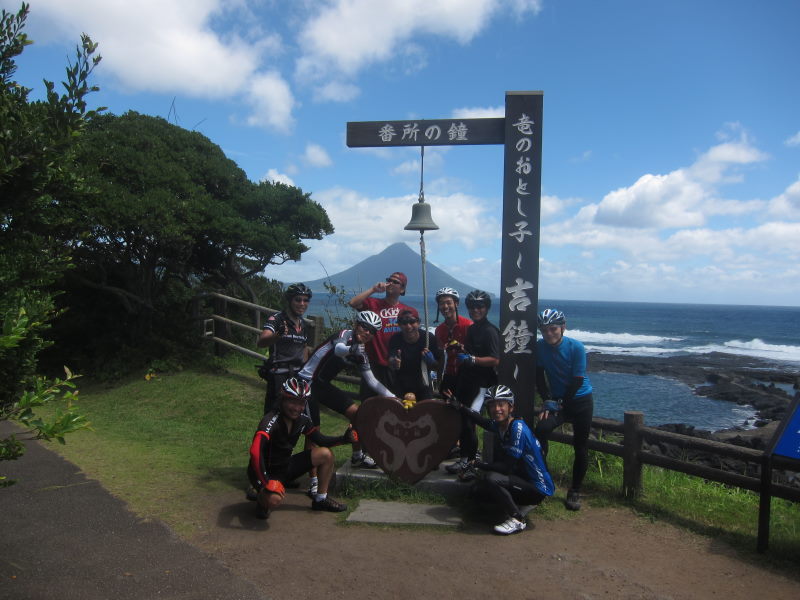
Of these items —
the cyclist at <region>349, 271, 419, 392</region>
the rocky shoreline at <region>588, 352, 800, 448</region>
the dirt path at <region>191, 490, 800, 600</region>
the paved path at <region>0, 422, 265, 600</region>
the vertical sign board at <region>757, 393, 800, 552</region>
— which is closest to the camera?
the paved path at <region>0, 422, 265, 600</region>

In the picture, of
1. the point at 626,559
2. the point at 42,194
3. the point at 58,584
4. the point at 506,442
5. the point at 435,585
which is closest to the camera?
the point at 42,194

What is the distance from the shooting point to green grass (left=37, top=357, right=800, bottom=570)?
5.10 metres

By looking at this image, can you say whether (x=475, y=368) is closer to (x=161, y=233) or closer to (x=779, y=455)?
(x=779, y=455)

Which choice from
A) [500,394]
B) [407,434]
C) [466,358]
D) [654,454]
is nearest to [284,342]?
[407,434]

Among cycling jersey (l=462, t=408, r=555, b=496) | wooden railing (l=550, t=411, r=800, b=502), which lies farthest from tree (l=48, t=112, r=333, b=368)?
wooden railing (l=550, t=411, r=800, b=502)

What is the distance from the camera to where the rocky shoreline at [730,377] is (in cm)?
1767

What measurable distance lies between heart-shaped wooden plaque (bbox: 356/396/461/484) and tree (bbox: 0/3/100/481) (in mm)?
2864

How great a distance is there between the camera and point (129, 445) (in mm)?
6961

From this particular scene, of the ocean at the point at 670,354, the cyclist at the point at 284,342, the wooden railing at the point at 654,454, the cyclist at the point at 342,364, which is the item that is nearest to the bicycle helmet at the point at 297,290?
the cyclist at the point at 284,342

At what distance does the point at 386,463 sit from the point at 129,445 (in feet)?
10.9

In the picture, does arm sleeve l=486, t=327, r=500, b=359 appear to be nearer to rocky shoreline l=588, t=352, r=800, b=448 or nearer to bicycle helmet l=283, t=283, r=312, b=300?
bicycle helmet l=283, t=283, r=312, b=300

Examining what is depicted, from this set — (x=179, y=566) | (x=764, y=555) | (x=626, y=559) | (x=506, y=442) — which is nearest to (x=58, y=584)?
(x=179, y=566)

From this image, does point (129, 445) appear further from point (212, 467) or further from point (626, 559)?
point (626, 559)

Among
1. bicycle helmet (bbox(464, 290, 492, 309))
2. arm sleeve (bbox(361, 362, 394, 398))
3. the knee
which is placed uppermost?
bicycle helmet (bbox(464, 290, 492, 309))
